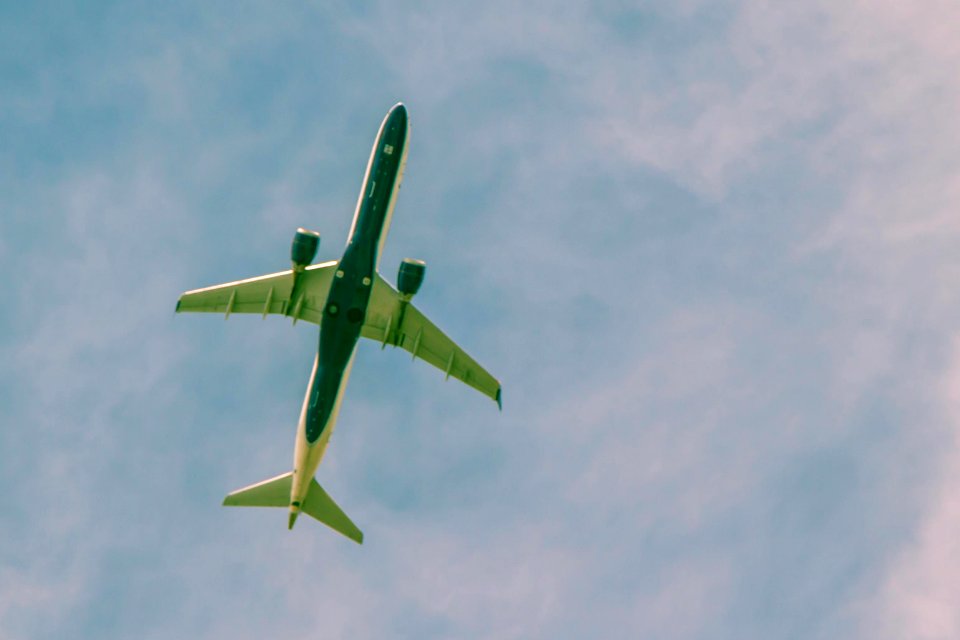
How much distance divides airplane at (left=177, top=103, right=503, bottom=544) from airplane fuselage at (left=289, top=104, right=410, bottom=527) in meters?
0.06

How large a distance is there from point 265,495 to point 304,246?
1583 centimetres

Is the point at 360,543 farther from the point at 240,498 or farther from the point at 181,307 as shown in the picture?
the point at 181,307

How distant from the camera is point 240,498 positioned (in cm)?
7000

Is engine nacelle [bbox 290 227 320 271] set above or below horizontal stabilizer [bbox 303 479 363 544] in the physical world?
above

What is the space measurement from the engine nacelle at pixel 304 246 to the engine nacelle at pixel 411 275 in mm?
5316

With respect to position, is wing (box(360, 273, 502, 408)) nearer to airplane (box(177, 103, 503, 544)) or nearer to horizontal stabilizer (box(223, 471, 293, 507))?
airplane (box(177, 103, 503, 544))

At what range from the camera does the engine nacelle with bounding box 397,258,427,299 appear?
67.2 metres

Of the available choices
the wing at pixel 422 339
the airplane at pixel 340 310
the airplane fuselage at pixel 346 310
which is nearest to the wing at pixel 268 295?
the airplane at pixel 340 310

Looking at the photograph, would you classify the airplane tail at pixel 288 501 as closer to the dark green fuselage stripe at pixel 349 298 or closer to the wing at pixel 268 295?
the dark green fuselage stripe at pixel 349 298

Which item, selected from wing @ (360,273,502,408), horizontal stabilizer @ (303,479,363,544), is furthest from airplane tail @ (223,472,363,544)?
wing @ (360,273,502,408)

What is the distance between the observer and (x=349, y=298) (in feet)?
214

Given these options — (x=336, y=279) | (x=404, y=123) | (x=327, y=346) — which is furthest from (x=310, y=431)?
(x=404, y=123)

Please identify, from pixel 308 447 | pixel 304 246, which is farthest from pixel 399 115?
pixel 308 447

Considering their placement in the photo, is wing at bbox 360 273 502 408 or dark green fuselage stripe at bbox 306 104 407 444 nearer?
dark green fuselage stripe at bbox 306 104 407 444
